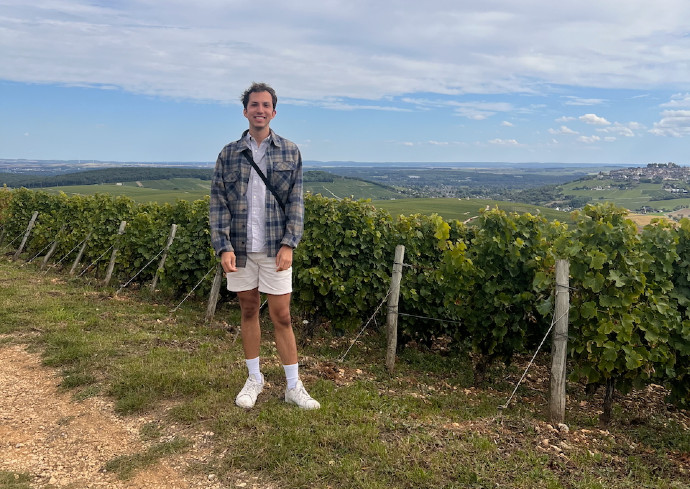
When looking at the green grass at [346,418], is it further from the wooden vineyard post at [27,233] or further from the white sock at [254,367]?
the wooden vineyard post at [27,233]

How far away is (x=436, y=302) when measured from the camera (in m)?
8.23

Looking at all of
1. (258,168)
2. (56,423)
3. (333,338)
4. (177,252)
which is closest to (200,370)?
(56,423)

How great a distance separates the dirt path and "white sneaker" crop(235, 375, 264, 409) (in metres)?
0.55

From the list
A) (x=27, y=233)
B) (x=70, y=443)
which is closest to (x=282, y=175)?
(x=70, y=443)

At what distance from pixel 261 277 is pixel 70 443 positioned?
2.16 metres

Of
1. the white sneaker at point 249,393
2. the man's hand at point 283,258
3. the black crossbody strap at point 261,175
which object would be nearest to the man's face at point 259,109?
the black crossbody strap at point 261,175

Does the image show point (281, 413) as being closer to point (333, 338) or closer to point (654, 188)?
point (333, 338)

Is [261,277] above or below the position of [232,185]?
below

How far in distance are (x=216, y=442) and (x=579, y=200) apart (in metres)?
127

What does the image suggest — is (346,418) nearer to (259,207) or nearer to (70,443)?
(259,207)

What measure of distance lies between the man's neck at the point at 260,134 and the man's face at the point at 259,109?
4 cm

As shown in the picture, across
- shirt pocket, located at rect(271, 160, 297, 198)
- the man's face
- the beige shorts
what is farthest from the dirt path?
the man's face

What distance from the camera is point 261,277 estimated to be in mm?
4562

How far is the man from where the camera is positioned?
4473 mm
